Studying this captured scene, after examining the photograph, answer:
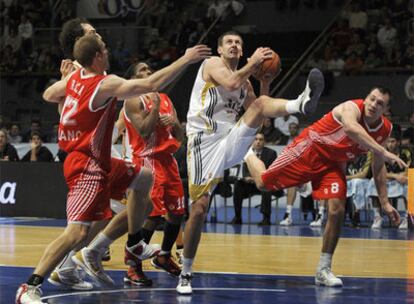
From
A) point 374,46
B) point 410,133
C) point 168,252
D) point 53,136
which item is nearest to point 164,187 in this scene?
point 168,252

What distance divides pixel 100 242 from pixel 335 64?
519 inches

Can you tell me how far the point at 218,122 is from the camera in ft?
26.3

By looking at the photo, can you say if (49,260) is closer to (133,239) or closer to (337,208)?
(133,239)

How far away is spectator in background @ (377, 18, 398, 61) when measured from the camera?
19906 mm

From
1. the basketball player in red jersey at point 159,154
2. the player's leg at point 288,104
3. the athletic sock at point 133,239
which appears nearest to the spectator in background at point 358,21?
the basketball player in red jersey at point 159,154

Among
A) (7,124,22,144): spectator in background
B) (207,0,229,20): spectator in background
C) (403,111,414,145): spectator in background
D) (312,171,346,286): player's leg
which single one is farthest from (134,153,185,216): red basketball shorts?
(207,0,229,20): spectator in background

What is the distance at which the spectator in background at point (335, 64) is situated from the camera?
19953mm

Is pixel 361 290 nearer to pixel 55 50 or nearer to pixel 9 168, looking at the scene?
pixel 9 168

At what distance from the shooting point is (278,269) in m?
9.13

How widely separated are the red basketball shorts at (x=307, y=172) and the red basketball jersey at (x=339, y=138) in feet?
0.24

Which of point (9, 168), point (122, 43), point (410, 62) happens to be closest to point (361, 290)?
point (9, 168)

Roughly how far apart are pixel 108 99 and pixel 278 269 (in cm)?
321

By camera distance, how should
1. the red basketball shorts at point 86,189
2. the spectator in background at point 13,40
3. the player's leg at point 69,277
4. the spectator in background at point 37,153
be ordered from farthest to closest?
the spectator in background at point 13,40 < the spectator in background at point 37,153 < the player's leg at point 69,277 < the red basketball shorts at point 86,189

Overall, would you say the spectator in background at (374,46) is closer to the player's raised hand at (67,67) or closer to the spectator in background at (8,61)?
the spectator in background at (8,61)
